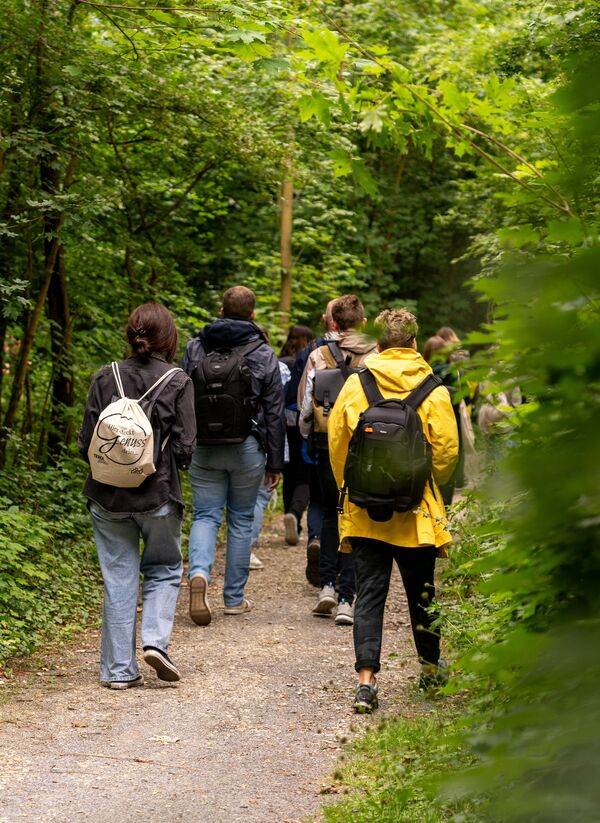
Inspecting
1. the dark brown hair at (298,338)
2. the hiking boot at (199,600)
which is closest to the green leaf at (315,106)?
the hiking boot at (199,600)

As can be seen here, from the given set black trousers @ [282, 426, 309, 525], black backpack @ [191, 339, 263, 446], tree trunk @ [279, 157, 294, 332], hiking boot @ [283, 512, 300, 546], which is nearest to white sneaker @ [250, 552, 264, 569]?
black trousers @ [282, 426, 309, 525]

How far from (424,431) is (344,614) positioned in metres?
2.68

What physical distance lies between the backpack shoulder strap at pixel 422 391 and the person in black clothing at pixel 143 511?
1396 millimetres

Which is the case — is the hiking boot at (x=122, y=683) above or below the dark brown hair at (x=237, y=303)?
below

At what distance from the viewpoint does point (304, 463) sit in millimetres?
10906

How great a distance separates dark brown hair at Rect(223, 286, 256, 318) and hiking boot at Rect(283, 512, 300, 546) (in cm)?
396

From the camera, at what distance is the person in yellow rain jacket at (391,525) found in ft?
19.5

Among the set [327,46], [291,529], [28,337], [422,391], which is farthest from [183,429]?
[291,529]

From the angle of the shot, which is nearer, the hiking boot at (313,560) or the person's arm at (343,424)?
the person's arm at (343,424)

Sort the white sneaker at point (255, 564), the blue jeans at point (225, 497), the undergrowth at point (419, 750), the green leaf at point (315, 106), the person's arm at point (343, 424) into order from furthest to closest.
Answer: the white sneaker at point (255, 564), the blue jeans at point (225, 497), the person's arm at point (343, 424), the green leaf at point (315, 106), the undergrowth at point (419, 750)

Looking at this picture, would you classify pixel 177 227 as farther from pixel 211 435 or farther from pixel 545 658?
pixel 545 658

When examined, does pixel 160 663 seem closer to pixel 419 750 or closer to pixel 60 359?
pixel 419 750

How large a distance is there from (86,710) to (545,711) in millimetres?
4692

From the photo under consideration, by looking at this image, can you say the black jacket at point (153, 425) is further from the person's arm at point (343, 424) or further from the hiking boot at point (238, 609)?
the hiking boot at point (238, 609)
